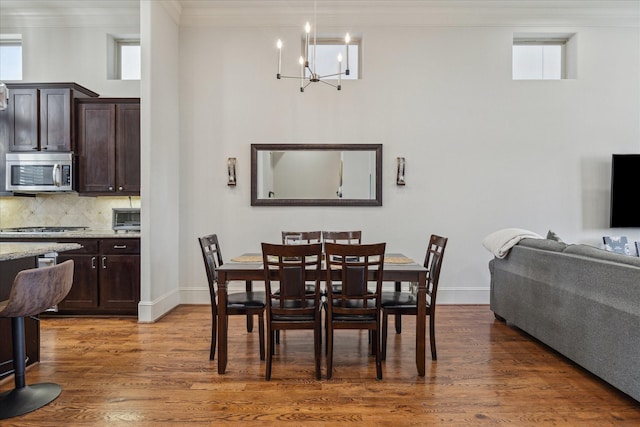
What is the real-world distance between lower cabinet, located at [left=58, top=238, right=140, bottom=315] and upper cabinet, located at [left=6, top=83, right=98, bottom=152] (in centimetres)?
120

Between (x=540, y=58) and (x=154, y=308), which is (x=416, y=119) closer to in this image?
(x=540, y=58)

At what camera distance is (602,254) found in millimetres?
2760

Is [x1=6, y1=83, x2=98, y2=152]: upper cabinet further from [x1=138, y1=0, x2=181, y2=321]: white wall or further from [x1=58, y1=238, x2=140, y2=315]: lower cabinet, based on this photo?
[x1=58, y1=238, x2=140, y2=315]: lower cabinet

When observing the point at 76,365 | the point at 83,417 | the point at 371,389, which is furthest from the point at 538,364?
the point at 76,365

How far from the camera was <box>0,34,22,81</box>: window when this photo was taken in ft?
16.9

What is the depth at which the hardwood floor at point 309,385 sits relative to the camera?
2.33m

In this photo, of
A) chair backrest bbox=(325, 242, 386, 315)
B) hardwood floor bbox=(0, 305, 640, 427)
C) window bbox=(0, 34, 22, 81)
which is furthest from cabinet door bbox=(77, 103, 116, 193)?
chair backrest bbox=(325, 242, 386, 315)

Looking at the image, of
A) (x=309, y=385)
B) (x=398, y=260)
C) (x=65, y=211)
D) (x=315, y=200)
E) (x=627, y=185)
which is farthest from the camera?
(x=315, y=200)

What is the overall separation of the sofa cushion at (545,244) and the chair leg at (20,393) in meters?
3.79

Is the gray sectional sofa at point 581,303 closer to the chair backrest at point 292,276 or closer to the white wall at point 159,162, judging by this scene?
the chair backrest at point 292,276

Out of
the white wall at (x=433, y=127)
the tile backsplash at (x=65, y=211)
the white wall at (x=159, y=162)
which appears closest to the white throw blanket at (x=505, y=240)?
the white wall at (x=433, y=127)

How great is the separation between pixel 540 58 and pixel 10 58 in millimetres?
6893

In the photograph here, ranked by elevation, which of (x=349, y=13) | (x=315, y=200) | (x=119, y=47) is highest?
(x=349, y=13)

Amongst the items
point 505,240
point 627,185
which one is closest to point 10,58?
point 505,240
